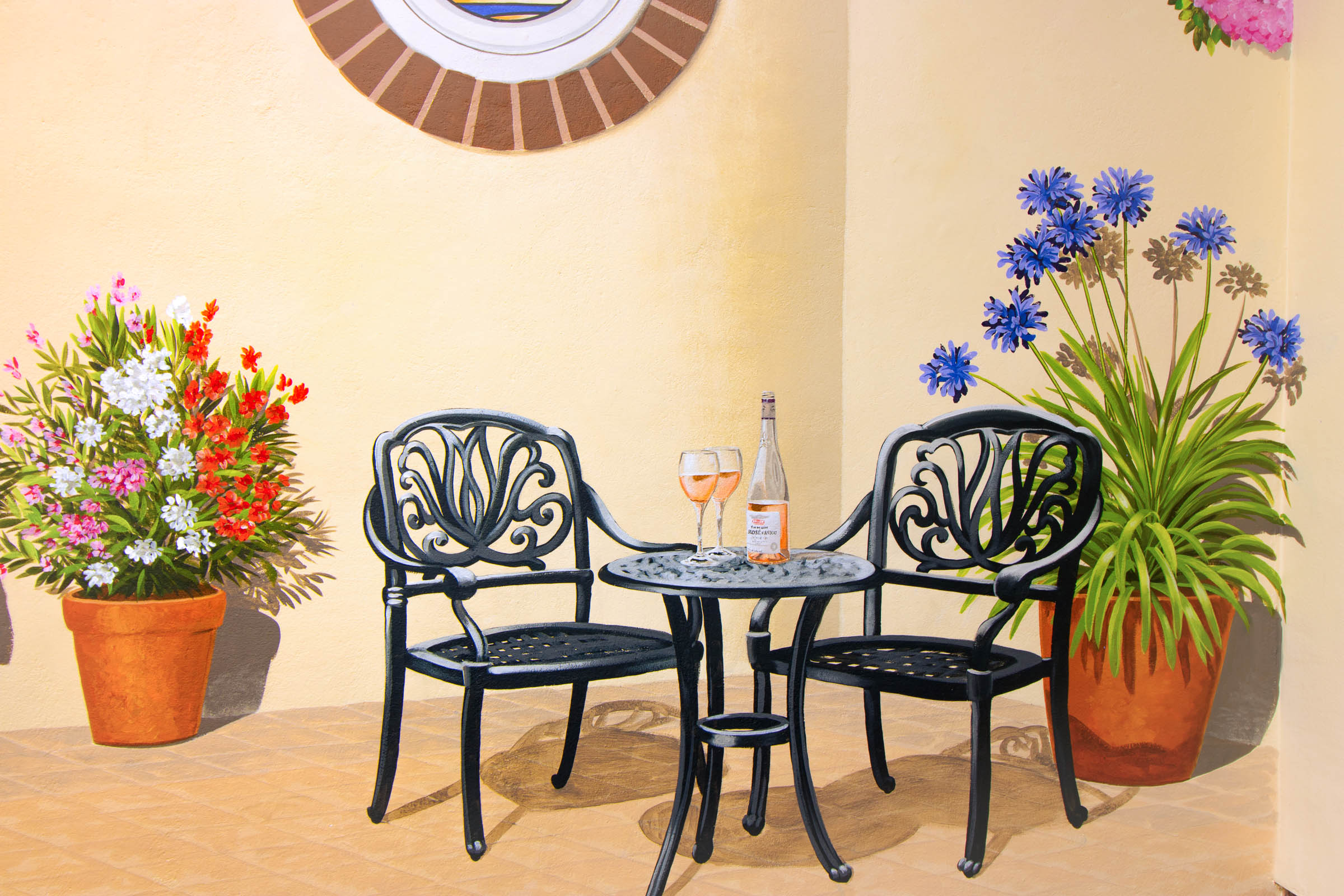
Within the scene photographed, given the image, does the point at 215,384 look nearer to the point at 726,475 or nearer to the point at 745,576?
→ the point at 726,475

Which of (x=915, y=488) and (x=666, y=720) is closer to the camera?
(x=915, y=488)

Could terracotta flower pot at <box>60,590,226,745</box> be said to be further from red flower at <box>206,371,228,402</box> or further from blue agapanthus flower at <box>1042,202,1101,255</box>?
blue agapanthus flower at <box>1042,202,1101,255</box>

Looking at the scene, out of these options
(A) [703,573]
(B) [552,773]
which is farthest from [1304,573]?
(B) [552,773]

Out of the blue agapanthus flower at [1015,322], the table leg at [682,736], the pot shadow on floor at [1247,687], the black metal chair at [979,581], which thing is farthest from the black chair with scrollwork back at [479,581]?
the pot shadow on floor at [1247,687]

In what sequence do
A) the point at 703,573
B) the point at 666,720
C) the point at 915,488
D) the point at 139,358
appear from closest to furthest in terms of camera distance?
the point at 703,573 → the point at 915,488 → the point at 139,358 → the point at 666,720

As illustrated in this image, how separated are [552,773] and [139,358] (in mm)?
1602

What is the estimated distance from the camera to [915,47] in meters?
3.26

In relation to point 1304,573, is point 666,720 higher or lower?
lower

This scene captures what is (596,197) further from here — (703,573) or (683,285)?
(703,573)

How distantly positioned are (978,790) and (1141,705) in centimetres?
69

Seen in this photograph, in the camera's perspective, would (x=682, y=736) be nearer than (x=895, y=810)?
Yes

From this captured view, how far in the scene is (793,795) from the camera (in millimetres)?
2299

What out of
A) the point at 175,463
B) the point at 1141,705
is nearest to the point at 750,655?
the point at 1141,705

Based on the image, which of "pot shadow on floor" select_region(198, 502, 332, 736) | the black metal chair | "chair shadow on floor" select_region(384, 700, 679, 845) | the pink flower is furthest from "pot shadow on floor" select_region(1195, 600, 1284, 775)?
the pink flower
